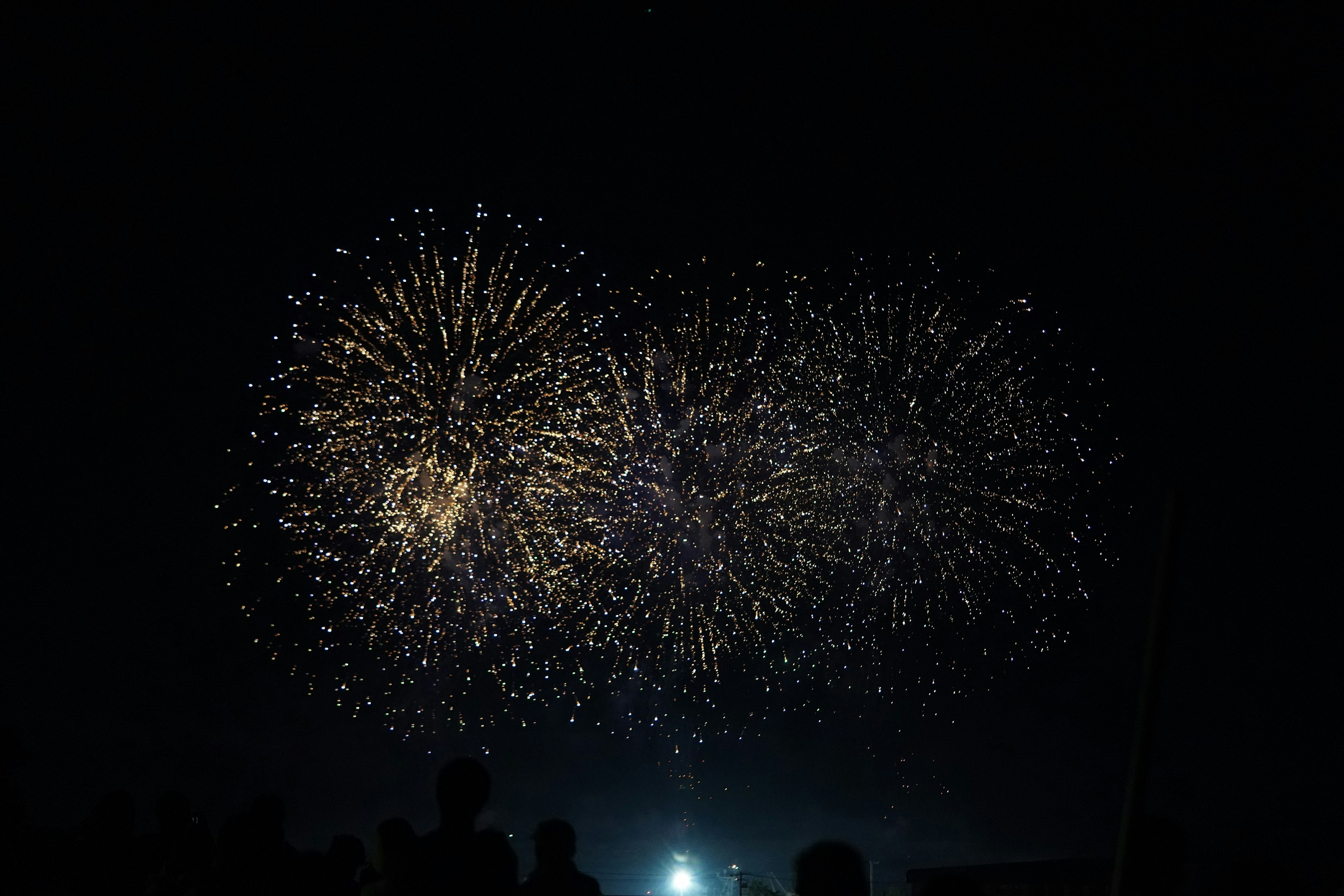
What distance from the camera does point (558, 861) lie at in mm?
5648

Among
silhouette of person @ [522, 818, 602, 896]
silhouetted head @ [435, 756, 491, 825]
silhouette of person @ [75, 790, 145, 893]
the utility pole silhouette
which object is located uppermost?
the utility pole silhouette

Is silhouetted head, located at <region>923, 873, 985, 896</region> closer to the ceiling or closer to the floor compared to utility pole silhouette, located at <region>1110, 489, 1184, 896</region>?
closer to the floor

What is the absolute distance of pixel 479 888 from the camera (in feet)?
13.2

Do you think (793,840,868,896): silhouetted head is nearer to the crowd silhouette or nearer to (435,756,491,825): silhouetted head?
the crowd silhouette

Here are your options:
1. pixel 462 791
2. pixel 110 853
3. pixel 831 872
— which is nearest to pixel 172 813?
pixel 110 853

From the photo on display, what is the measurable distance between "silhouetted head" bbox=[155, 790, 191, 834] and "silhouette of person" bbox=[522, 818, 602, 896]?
2.58m

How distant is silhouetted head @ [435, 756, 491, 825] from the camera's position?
418cm

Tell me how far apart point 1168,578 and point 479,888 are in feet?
9.08

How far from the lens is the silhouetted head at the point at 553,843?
18.6 ft

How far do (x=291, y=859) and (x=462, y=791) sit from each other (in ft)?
5.76

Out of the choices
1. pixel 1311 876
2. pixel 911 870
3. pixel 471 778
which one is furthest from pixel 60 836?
pixel 911 870

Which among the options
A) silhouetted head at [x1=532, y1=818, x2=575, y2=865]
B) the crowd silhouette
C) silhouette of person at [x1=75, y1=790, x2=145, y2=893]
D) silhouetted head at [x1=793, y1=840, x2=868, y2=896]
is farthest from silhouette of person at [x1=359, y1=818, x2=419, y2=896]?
silhouette of person at [x1=75, y1=790, x2=145, y2=893]

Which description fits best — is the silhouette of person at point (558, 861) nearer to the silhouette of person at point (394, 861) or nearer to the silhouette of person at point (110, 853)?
the silhouette of person at point (394, 861)

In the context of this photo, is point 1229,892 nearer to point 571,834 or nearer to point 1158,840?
point 1158,840
